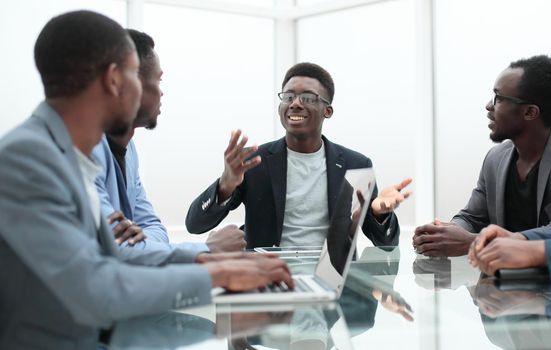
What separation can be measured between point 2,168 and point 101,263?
0.87 ft

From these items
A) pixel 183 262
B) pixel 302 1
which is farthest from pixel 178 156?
pixel 183 262

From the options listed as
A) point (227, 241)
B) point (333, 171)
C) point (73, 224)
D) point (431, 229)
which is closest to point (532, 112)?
point (431, 229)

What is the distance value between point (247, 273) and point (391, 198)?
113 cm

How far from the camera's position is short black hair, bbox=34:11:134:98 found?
1.37 meters

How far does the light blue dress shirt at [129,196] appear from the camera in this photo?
2.29 meters

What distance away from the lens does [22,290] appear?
1278 mm

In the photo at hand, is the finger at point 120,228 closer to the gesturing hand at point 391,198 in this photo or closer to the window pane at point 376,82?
the gesturing hand at point 391,198

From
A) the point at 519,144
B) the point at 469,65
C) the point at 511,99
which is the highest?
the point at 469,65

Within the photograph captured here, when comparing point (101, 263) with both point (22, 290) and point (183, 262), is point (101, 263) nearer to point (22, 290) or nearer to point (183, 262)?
point (22, 290)

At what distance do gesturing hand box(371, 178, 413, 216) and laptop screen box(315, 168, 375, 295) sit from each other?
1.68 ft

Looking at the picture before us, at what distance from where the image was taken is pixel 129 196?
8.73 ft

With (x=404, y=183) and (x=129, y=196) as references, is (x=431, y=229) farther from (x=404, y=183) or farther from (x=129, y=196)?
(x=129, y=196)

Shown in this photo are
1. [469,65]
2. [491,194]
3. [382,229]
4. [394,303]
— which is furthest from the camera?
[469,65]

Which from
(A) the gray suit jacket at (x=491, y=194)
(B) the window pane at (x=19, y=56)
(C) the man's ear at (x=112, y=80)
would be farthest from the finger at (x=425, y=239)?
(B) the window pane at (x=19, y=56)
